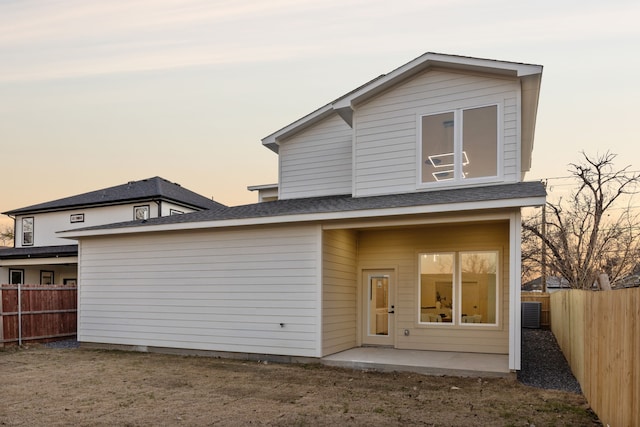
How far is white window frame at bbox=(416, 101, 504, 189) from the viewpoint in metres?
10.5

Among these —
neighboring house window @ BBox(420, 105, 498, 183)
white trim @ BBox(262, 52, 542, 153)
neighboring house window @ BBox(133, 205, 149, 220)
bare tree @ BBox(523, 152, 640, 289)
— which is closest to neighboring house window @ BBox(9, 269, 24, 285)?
neighboring house window @ BBox(133, 205, 149, 220)

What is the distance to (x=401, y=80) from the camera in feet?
38.2

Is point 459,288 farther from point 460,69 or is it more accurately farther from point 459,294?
point 460,69

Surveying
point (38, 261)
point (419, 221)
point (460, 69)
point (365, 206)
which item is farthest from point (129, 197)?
point (460, 69)

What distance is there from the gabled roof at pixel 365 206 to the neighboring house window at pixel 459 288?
207 centimetres

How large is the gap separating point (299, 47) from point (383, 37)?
2.61 m

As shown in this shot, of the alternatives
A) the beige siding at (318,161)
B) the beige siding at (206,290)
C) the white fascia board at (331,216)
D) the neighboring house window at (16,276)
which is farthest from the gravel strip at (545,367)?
the neighboring house window at (16,276)

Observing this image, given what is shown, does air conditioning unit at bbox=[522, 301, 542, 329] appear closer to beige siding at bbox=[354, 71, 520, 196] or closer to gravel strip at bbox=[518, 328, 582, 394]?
gravel strip at bbox=[518, 328, 582, 394]

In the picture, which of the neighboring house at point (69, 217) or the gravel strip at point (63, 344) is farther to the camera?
the neighboring house at point (69, 217)

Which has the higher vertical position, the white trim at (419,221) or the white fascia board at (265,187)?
the white fascia board at (265,187)

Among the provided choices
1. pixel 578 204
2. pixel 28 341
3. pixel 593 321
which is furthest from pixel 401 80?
pixel 578 204

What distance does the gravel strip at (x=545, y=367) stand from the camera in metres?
8.58

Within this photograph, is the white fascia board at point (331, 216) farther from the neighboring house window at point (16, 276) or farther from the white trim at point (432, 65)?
the neighboring house window at point (16, 276)

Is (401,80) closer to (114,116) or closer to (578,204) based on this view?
(114,116)
